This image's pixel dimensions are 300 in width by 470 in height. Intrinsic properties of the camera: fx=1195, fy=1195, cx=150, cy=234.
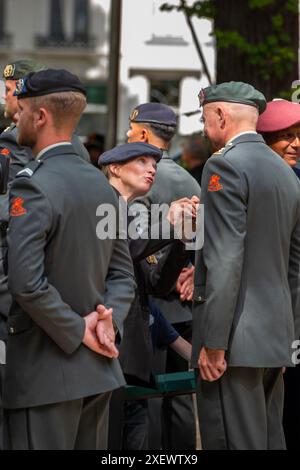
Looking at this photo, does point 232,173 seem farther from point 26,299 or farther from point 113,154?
point 26,299

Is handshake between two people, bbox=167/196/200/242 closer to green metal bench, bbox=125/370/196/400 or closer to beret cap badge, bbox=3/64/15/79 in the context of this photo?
green metal bench, bbox=125/370/196/400

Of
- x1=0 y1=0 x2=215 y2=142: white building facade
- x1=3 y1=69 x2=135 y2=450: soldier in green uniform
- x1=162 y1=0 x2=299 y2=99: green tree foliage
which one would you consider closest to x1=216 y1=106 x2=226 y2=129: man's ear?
x1=3 y1=69 x2=135 y2=450: soldier in green uniform

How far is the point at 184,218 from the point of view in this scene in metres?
5.27

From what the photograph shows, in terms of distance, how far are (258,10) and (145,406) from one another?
15.2ft

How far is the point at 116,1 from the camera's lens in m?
11.0

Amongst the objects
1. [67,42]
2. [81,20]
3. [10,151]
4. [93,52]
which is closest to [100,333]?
[10,151]

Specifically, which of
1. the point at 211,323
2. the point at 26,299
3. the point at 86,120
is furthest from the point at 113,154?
the point at 86,120

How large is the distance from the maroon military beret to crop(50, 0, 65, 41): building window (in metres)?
29.2

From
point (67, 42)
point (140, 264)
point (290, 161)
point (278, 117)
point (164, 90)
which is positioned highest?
point (278, 117)

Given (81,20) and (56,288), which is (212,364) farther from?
(81,20)

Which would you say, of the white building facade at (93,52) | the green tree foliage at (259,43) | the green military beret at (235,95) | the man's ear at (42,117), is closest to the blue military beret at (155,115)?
the green military beret at (235,95)

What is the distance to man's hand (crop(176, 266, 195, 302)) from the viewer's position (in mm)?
6324

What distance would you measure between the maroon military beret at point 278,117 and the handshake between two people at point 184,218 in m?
0.69

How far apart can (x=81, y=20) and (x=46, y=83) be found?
30.7 metres
